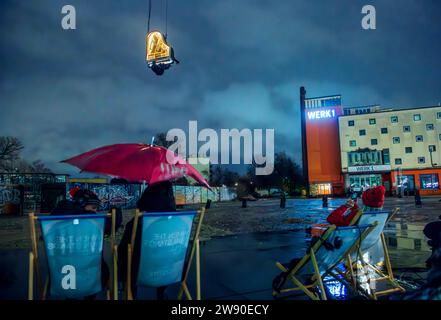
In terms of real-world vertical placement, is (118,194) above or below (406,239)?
above

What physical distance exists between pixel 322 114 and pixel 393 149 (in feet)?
43.5

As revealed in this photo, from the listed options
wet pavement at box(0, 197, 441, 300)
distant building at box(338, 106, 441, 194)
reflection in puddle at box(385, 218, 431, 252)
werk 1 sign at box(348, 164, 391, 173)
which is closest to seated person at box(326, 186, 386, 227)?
wet pavement at box(0, 197, 441, 300)

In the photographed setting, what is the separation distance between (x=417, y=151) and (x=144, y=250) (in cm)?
5777

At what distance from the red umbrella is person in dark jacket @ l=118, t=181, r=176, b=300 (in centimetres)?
28

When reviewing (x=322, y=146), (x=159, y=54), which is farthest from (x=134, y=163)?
(x=322, y=146)

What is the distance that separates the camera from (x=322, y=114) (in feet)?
185

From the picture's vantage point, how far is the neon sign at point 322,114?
→ 56.0 meters

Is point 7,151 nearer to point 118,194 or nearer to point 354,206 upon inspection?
point 118,194

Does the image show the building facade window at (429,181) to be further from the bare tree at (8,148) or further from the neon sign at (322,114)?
the bare tree at (8,148)

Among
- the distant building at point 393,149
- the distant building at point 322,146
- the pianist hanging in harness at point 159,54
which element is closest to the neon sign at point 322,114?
the distant building at point 322,146
